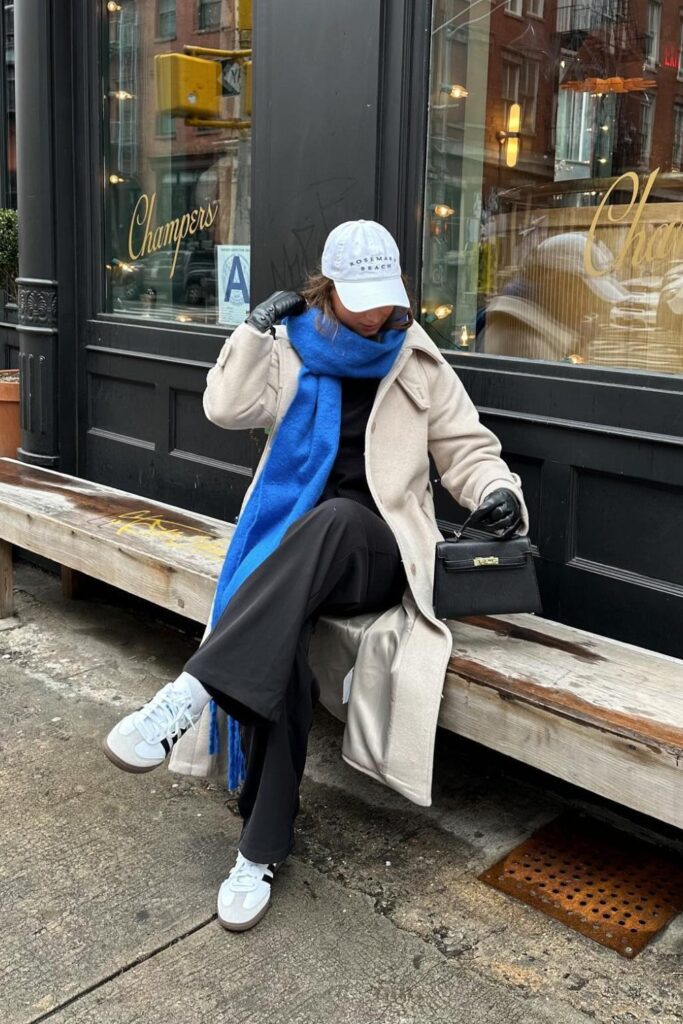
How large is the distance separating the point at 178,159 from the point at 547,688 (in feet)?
10.4

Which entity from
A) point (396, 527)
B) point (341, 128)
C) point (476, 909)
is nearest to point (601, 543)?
point (396, 527)

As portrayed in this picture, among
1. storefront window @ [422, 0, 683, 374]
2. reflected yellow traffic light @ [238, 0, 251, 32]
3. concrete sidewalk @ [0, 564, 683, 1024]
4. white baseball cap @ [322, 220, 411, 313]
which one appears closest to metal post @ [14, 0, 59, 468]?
reflected yellow traffic light @ [238, 0, 251, 32]

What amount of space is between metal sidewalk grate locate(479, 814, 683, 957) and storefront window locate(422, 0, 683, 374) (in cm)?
134

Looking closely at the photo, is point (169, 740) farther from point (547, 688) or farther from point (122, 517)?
point (122, 517)

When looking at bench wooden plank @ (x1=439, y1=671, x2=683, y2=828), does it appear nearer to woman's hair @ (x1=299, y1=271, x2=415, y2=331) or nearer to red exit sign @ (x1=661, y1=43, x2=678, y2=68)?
woman's hair @ (x1=299, y1=271, x2=415, y2=331)

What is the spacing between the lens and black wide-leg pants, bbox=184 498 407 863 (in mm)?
2471

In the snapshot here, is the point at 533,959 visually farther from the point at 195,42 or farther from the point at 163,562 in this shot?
the point at 195,42

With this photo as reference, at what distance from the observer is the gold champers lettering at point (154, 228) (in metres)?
4.65

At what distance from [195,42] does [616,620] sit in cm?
301

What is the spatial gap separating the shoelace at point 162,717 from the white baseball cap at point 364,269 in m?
1.08

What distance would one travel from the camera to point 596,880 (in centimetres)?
281

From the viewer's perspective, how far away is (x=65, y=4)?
193 inches

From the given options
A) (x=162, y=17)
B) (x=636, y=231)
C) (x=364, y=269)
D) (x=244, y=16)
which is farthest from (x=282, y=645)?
(x=162, y=17)

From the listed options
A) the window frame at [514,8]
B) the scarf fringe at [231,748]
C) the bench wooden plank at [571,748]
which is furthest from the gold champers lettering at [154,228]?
the bench wooden plank at [571,748]
